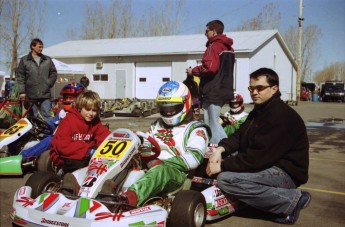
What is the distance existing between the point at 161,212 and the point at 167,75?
2098cm

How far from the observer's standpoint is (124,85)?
24969 mm

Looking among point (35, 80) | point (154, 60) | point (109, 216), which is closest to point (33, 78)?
point (35, 80)

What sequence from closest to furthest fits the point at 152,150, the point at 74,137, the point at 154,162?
the point at 154,162 < the point at 152,150 < the point at 74,137

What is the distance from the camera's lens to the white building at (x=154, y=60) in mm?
22547

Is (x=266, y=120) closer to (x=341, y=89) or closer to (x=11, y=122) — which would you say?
(x=11, y=122)

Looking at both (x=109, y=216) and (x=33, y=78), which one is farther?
(x=33, y=78)

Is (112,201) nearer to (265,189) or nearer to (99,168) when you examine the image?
(99,168)

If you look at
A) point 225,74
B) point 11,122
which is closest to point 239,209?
point 225,74

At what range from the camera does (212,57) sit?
17.3 feet

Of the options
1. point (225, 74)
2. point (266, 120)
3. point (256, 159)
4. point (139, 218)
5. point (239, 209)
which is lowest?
point (239, 209)

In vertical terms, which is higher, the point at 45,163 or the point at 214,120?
the point at 214,120

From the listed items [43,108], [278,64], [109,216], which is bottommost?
[109,216]

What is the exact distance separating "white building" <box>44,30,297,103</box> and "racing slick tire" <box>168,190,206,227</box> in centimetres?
1911

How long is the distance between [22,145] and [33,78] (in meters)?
1.73
